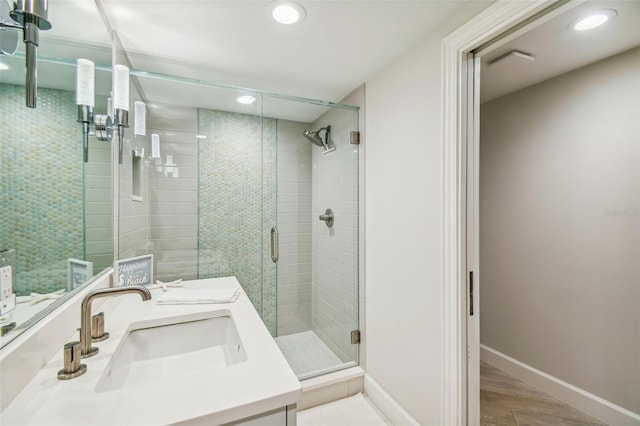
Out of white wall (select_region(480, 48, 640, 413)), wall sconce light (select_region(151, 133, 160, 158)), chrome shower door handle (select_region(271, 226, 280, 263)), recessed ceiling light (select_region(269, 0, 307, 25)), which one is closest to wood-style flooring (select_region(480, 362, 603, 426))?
white wall (select_region(480, 48, 640, 413))

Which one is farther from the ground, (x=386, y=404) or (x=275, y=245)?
(x=275, y=245)

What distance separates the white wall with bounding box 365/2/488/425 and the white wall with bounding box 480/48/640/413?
121 centimetres

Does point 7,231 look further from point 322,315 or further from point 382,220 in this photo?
point 322,315

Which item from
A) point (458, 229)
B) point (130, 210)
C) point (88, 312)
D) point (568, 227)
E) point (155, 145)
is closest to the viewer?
point (88, 312)

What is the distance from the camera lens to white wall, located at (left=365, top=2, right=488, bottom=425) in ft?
4.80

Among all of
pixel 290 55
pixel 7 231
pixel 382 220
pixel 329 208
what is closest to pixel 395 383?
pixel 382 220

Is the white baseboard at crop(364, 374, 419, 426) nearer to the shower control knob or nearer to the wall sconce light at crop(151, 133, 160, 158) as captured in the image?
the shower control knob

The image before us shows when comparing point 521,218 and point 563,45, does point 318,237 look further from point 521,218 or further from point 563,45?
point 563,45

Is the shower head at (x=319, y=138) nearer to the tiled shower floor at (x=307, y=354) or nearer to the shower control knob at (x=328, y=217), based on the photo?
the shower control knob at (x=328, y=217)

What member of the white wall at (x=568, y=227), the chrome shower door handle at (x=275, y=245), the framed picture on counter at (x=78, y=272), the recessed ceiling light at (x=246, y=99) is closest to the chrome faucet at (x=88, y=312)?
the framed picture on counter at (x=78, y=272)

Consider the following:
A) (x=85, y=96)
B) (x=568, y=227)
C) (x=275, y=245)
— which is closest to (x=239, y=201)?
(x=275, y=245)

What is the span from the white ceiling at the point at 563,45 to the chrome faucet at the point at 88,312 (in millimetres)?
1968

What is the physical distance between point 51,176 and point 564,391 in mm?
3112

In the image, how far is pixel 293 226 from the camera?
2.20 m
